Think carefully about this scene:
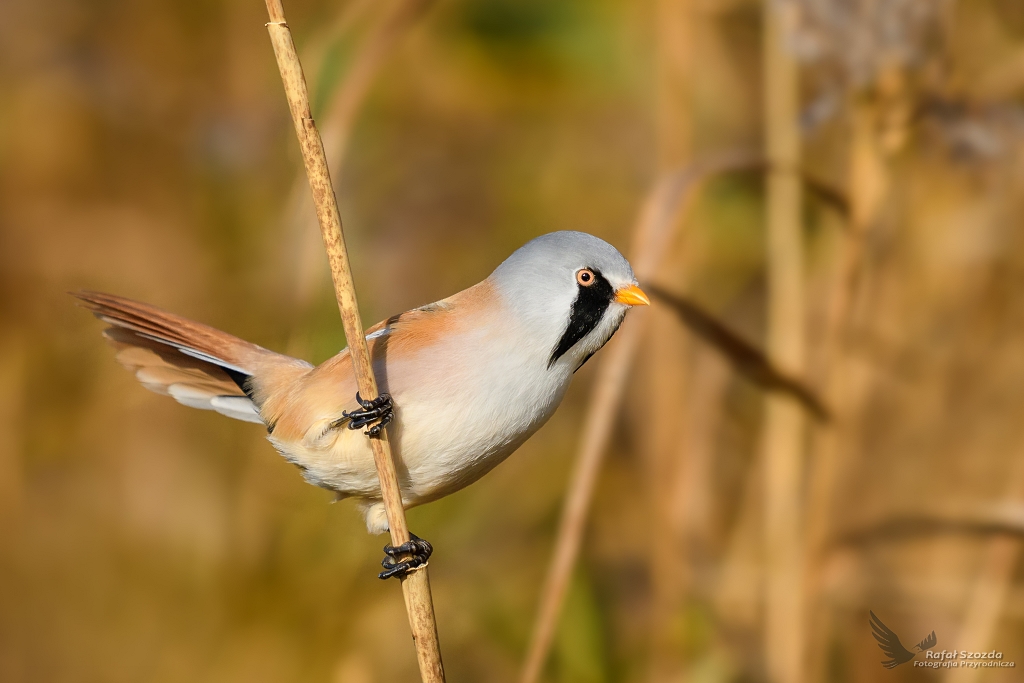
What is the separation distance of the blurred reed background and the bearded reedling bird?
1.50ft

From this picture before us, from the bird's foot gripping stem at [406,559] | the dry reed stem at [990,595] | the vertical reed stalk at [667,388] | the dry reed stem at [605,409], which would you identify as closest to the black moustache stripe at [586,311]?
the dry reed stem at [605,409]

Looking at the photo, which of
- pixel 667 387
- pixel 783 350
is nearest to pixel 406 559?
pixel 667 387

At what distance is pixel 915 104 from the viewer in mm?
2438

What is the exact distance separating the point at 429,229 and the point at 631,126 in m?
1.24

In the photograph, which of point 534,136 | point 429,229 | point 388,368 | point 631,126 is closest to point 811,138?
point 631,126

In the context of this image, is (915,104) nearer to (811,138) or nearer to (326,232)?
(811,138)

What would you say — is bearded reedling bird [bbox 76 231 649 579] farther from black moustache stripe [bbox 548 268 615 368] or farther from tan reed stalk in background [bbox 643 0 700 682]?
tan reed stalk in background [bbox 643 0 700 682]

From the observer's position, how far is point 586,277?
1941mm

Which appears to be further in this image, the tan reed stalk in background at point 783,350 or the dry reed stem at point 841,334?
the tan reed stalk in background at point 783,350

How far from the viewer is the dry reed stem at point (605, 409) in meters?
2.12

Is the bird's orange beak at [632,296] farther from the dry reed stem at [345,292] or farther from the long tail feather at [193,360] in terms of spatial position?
the long tail feather at [193,360]

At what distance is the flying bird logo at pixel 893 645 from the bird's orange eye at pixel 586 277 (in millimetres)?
1843

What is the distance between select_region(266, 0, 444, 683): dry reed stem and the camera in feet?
5.05

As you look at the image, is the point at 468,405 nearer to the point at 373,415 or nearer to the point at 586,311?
the point at 373,415
